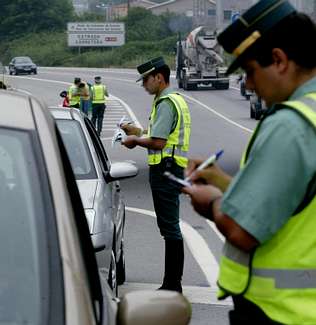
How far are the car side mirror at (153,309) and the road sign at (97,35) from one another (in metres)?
92.5

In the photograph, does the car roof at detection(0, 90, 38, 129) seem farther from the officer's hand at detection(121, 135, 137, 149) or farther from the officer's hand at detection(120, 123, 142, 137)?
the officer's hand at detection(120, 123, 142, 137)

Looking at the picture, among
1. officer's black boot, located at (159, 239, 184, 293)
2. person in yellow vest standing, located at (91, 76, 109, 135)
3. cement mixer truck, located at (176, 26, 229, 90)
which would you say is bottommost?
cement mixer truck, located at (176, 26, 229, 90)

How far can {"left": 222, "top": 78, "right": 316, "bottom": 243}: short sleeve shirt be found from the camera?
3219 mm

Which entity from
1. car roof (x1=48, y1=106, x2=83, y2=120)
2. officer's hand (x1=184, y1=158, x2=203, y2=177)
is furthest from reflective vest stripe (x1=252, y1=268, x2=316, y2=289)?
car roof (x1=48, y1=106, x2=83, y2=120)

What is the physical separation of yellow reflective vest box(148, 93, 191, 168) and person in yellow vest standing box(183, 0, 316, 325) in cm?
451

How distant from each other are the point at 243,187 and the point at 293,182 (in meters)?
0.16

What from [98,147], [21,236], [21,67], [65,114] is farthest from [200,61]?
[21,236]

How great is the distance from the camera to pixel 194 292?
28.2 feet

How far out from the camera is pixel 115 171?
A: 8234 mm

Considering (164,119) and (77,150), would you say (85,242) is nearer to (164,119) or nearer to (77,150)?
(164,119)

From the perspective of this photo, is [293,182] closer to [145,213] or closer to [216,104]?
[145,213]

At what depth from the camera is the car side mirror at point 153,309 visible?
128 inches

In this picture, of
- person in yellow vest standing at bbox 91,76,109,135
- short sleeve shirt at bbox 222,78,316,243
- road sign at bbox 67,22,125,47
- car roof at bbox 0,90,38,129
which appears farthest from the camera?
road sign at bbox 67,22,125,47

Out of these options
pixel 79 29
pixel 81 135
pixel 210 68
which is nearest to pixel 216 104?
pixel 210 68
